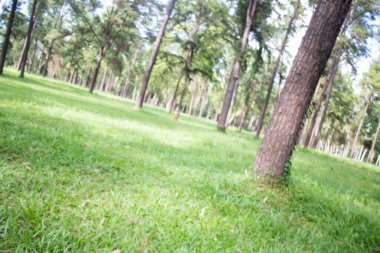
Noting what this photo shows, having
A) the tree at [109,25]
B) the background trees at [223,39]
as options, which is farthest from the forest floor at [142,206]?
the tree at [109,25]

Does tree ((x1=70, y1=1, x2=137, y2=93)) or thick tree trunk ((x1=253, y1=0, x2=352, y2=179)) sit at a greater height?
tree ((x1=70, y1=1, x2=137, y2=93))

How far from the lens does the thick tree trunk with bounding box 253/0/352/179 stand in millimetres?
4574

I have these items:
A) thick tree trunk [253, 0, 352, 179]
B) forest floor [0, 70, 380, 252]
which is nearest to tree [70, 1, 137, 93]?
forest floor [0, 70, 380, 252]

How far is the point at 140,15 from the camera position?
2734cm

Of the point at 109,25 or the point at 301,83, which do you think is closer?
the point at 301,83

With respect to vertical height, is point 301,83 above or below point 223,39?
below

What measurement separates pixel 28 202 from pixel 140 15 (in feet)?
91.6

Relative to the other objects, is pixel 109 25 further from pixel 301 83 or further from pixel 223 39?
pixel 301 83

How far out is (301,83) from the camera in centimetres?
465

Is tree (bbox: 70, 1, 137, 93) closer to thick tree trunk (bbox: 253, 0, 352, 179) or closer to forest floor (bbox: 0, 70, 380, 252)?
forest floor (bbox: 0, 70, 380, 252)

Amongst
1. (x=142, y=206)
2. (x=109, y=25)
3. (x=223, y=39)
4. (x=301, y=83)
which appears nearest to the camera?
(x=142, y=206)

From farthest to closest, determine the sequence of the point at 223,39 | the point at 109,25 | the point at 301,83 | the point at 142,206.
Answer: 1. the point at 109,25
2. the point at 223,39
3. the point at 301,83
4. the point at 142,206

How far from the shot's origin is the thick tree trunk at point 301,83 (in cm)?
457

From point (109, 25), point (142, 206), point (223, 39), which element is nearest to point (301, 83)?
point (142, 206)
